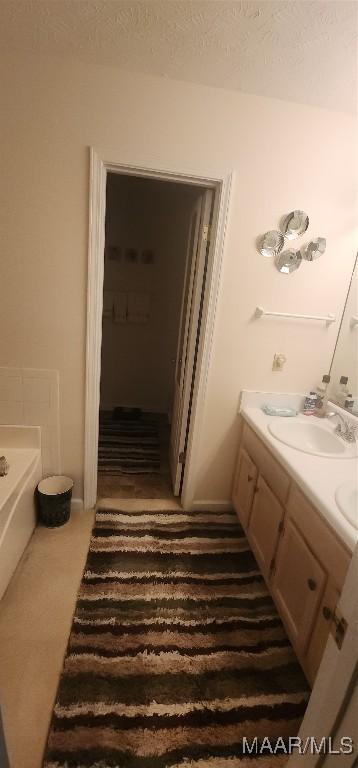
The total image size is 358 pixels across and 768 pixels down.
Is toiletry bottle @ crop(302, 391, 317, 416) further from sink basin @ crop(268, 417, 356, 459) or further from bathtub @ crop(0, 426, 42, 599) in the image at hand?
bathtub @ crop(0, 426, 42, 599)

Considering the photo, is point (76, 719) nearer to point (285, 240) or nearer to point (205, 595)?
point (205, 595)

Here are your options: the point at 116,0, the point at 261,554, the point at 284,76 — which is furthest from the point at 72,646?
the point at 284,76

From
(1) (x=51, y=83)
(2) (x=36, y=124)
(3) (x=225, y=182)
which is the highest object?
(1) (x=51, y=83)

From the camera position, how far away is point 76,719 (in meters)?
1.11

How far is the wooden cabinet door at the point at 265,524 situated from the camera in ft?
4.95

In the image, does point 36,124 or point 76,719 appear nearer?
point 76,719

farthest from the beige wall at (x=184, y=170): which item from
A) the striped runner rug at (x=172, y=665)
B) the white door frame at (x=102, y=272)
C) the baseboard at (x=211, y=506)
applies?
the striped runner rug at (x=172, y=665)

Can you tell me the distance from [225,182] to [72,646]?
7.44 feet

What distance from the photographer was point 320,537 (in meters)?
1.15

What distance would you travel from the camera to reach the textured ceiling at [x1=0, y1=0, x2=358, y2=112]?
3.57ft

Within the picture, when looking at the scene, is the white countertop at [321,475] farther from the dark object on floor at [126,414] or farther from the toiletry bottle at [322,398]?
the dark object on floor at [126,414]

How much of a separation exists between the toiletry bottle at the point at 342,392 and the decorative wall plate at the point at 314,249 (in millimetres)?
723

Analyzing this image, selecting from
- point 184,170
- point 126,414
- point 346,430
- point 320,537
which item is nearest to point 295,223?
point 184,170

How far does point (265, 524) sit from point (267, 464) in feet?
1.01
